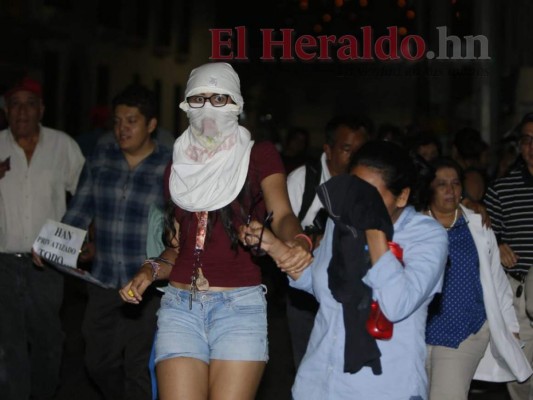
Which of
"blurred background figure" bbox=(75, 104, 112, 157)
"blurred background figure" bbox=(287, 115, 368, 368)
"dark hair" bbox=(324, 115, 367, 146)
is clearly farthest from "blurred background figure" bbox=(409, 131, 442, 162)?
"blurred background figure" bbox=(75, 104, 112, 157)

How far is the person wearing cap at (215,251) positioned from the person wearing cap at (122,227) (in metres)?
1.80

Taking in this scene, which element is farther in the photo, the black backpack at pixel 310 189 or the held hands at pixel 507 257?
the black backpack at pixel 310 189

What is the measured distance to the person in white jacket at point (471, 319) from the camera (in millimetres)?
5859

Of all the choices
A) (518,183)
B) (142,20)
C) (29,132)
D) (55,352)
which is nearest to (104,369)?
(55,352)

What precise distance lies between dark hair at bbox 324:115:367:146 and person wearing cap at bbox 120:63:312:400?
2.94 m

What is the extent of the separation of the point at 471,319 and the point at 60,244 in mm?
2603

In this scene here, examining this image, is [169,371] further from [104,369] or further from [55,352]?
[55,352]

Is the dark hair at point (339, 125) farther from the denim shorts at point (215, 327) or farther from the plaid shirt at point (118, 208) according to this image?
the denim shorts at point (215, 327)

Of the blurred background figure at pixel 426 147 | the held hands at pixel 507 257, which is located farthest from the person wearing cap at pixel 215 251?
the blurred background figure at pixel 426 147

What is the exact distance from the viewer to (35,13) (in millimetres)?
27953

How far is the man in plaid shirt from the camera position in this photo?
6.79 meters

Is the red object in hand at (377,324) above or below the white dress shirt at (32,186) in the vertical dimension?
below

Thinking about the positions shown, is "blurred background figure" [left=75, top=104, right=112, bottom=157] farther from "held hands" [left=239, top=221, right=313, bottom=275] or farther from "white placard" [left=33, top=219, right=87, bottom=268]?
"held hands" [left=239, top=221, right=313, bottom=275]

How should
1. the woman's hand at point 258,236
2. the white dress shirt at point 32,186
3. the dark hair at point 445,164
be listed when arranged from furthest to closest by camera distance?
the white dress shirt at point 32,186, the dark hair at point 445,164, the woman's hand at point 258,236
